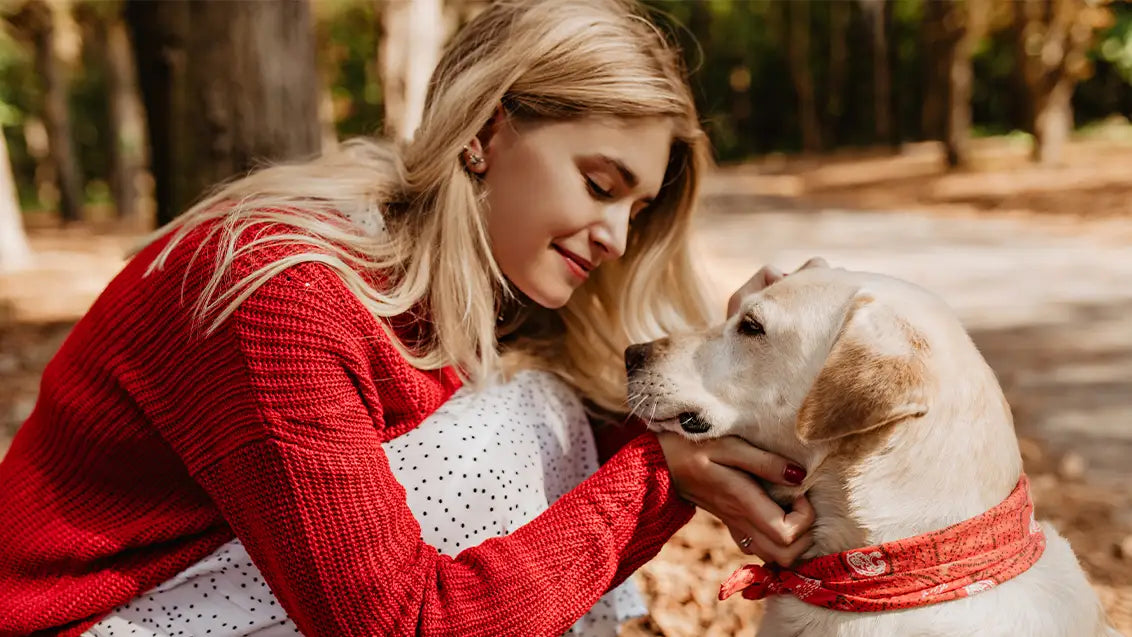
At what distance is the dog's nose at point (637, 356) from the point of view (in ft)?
8.48

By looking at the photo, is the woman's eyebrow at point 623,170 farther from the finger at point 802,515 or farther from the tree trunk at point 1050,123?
the tree trunk at point 1050,123

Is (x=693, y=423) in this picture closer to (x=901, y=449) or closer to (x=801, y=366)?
(x=801, y=366)

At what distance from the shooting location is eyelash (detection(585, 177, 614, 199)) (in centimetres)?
255

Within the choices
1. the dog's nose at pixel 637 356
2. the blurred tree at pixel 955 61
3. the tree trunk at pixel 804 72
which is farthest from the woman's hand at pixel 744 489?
the tree trunk at pixel 804 72

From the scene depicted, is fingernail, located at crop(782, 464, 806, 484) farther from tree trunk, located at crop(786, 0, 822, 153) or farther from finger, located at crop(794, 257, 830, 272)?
tree trunk, located at crop(786, 0, 822, 153)

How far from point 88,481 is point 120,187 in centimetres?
2109

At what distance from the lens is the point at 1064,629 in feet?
6.73

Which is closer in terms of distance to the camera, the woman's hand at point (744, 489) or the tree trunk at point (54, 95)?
the woman's hand at point (744, 489)

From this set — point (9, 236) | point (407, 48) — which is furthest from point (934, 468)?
point (9, 236)

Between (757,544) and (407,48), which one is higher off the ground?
(407,48)

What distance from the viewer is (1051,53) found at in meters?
16.7

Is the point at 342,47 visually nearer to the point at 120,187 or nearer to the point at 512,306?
the point at 120,187

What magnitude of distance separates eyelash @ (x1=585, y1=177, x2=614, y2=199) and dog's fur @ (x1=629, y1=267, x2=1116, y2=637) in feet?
2.08

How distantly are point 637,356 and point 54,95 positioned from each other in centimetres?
1899
